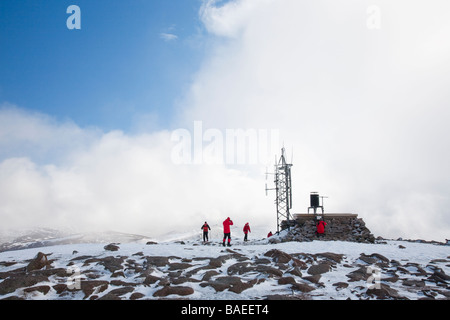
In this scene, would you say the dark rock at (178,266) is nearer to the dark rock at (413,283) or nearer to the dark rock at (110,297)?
the dark rock at (110,297)

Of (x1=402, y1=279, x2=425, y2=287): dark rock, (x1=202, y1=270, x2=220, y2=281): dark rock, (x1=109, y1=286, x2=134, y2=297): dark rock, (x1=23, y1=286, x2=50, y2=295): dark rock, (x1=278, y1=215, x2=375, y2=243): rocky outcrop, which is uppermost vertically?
(x1=23, y1=286, x2=50, y2=295): dark rock

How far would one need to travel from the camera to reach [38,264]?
1204 centimetres

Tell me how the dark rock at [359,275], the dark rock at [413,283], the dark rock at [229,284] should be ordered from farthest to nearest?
the dark rock at [359,275] → the dark rock at [413,283] → the dark rock at [229,284]

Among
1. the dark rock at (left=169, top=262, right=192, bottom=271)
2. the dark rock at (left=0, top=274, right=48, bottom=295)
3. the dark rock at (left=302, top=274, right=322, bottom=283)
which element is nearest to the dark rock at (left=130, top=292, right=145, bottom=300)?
the dark rock at (left=169, top=262, right=192, bottom=271)

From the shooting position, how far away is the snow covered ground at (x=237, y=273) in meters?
8.95

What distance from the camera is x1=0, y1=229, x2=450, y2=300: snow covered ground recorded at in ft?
29.4

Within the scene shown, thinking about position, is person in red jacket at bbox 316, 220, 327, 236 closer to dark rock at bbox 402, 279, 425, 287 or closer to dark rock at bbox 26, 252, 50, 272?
dark rock at bbox 402, 279, 425, 287

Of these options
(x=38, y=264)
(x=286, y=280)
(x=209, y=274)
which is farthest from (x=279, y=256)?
(x=38, y=264)

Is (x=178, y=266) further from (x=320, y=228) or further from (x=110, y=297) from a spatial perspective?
(x=320, y=228)

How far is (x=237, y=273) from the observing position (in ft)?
36.6

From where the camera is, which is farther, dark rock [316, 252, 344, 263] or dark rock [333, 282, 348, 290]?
dark rock [316, 252, 344, 263]

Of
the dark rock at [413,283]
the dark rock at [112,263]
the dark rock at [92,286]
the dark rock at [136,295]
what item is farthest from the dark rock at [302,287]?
the dark rock at [112,263]
